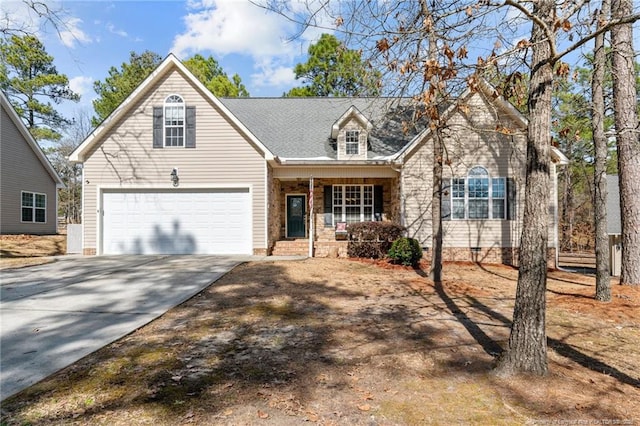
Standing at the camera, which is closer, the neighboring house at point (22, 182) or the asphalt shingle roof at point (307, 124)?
the asphalt shingle roof at point (307, 124)

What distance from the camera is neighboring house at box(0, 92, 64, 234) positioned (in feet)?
49.3

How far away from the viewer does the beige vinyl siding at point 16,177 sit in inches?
590

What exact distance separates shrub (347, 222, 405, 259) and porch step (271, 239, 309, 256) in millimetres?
2028

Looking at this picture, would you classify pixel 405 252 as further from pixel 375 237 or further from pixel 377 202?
pixel 377 202

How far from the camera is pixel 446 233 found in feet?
39.1

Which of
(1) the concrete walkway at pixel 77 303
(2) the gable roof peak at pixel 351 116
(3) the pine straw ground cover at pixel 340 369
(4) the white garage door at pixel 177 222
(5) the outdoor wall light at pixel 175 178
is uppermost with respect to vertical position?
(2) the gable roof peak at pixel 351 116

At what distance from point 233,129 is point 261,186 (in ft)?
7.25

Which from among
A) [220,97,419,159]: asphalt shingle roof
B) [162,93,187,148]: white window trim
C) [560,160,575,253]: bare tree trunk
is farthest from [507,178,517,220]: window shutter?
[162,93,187,148]: white window trim

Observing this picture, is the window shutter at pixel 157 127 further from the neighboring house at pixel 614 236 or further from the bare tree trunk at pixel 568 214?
the bare tree trunk at pixel 568 214

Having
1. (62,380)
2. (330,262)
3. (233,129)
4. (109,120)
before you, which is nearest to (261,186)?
(233,129)

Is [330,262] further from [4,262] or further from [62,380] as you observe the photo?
[4,262]

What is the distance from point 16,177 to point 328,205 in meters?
14.6

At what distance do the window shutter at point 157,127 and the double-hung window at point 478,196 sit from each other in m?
10.3

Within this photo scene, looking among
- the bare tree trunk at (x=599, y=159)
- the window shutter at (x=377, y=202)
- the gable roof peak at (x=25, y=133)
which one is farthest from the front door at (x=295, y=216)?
the gable roof peak at (x=25, y=133)
